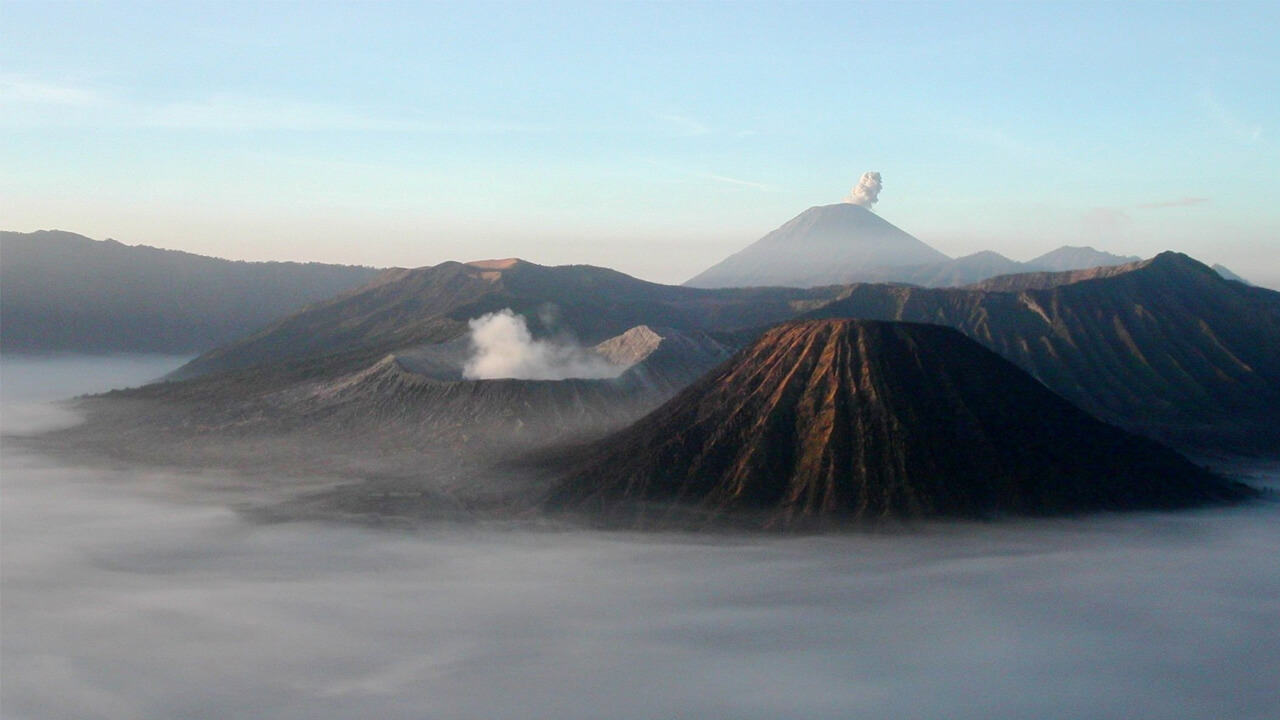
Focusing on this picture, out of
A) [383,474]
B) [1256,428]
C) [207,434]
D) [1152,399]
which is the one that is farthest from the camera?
[1152,399]

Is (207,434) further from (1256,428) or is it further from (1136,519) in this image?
(1256,428)

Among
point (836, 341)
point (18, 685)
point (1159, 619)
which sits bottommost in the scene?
point (18, 685)

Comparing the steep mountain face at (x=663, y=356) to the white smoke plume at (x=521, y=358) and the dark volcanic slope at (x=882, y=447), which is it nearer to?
the white smoke plume at (x=521, y=358)

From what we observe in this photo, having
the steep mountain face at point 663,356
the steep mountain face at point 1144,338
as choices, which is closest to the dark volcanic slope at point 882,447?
the steep mountain face at point 663,356

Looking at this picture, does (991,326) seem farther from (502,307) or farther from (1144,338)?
(502,307)

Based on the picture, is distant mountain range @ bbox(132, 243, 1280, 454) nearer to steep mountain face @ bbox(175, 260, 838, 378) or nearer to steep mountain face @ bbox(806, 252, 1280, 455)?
steep mountain face @ bbox(806, 252, 1280, 455)

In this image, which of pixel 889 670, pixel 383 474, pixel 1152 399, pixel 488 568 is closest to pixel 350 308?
pixel 383 474

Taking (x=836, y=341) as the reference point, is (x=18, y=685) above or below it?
below
